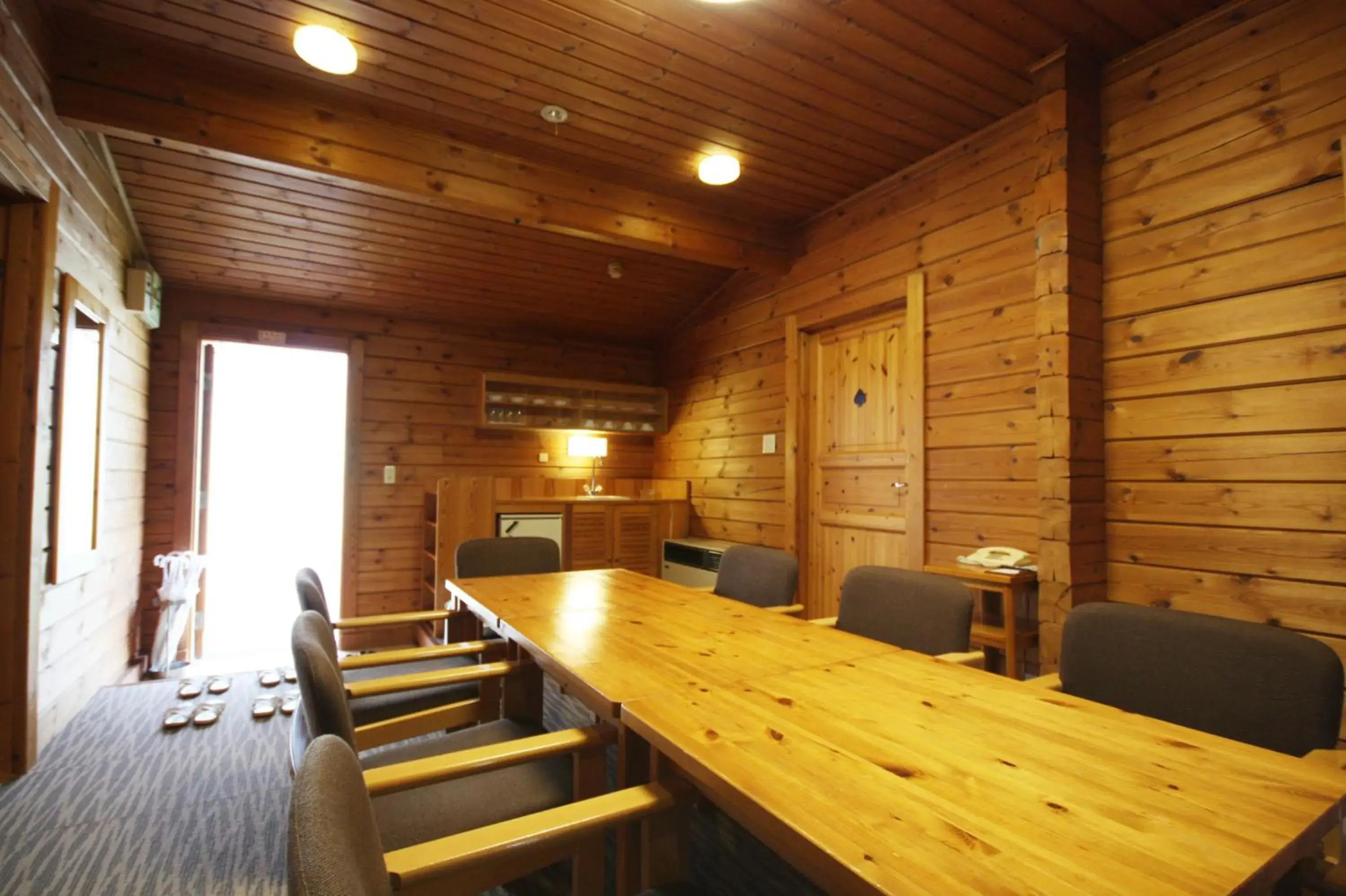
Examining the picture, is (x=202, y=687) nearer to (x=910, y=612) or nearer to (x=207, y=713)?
(x=207, y=713)

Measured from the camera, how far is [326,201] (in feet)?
12.5

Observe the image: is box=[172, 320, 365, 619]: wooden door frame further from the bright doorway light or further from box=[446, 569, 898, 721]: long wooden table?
box=[446, 569, 898, 721]: long wooden table

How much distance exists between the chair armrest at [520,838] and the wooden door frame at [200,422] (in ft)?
14.4

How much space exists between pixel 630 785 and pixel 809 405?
128 inches

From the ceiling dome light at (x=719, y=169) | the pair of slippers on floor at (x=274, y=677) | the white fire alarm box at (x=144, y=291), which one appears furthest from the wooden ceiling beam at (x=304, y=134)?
the pair of slippers on floor at (x=274, y=677)

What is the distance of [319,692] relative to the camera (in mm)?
1089

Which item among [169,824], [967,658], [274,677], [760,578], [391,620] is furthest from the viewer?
[274,677]

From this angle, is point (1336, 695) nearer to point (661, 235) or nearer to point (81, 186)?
point (661, 235)

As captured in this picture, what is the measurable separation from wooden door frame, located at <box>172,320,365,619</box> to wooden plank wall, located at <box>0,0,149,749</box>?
210 millimetres

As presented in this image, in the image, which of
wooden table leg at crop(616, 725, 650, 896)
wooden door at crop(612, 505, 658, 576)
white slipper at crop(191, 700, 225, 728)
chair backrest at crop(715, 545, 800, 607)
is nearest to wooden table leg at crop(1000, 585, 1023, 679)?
chair backrest at crop(715, 545, 800, 607)

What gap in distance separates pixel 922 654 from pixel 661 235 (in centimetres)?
301

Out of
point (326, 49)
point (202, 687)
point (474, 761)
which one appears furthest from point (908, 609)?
point (202, 687)

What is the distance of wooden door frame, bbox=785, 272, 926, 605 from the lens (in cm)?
346

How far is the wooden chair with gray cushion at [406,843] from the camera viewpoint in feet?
1.82
